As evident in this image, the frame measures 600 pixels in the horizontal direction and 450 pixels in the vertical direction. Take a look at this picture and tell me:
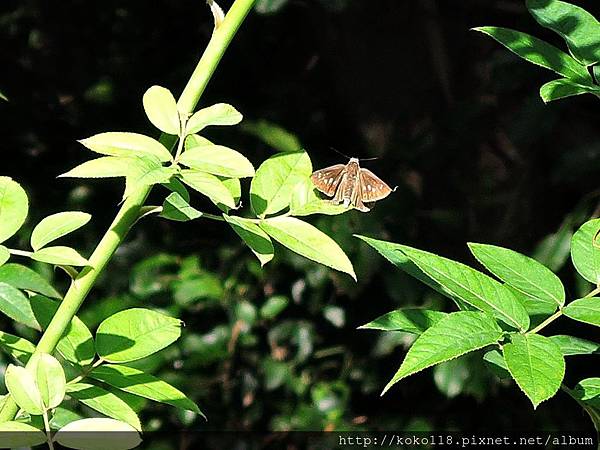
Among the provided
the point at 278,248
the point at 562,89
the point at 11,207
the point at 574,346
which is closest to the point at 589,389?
the point at 574,346

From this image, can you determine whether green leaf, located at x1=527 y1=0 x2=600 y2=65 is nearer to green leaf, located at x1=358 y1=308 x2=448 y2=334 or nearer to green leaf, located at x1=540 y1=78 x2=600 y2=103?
green leaf, located at x1=540 y1=78 x2=600 y2=103

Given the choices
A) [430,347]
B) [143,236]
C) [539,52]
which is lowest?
[143,236]

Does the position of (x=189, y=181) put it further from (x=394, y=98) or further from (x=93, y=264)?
(x=394, y=98)

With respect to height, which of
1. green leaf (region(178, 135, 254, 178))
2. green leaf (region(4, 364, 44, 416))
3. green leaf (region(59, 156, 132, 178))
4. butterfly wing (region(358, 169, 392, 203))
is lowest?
green leaf (region(4, 364, 44, 416))

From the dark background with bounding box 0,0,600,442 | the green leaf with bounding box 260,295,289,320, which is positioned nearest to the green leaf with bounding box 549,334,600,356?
the dark background with bounding box 0,0,600,442

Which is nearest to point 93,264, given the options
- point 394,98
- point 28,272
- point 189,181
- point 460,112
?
point 189,181

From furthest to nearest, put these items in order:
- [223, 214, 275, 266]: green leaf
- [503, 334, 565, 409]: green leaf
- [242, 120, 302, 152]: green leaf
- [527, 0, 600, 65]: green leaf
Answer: [242, 120, 302, 152]: green leaf
[527, 0, 600, 65]: green leaf
[223, 214, 275, 266]: green leaf
[503, 334, 565, 409]: green leaf
